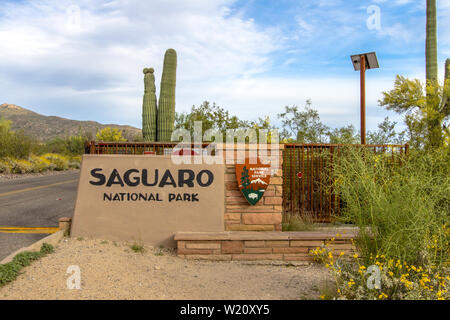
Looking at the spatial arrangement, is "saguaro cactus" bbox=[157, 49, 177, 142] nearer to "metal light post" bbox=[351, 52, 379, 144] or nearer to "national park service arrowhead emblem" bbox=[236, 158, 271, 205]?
"metal light post" bbox=[351, 52, 379, 144]

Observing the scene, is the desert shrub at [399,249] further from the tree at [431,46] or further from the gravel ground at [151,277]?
the tree at [431,46]

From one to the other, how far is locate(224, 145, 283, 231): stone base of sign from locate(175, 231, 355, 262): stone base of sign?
419 mm

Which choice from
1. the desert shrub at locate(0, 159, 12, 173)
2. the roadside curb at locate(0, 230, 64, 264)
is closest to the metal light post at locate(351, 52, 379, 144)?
the roadside curb at locate(0, 230, 64, 264)

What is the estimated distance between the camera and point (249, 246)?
19.7ft

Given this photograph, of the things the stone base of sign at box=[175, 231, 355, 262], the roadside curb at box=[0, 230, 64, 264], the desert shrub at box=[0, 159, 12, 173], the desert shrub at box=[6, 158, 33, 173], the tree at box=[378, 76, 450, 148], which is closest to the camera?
the roadside curb at box=[0, 230, 64, 264]

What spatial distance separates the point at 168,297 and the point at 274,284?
4.82 ft

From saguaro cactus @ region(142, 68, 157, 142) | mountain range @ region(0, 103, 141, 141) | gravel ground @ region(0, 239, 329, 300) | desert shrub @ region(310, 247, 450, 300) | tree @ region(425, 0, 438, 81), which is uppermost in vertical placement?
mountain range @ region(0, 103, 141, 141)

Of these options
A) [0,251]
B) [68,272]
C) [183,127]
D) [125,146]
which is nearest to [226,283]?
[68,272]

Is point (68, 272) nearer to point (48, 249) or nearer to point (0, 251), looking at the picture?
point (48, 249)

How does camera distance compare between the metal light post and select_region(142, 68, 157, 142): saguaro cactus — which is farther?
select_region(142, 68, 157, 142): saguaro cactus

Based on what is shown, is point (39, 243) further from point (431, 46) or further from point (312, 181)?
point (431, 46)

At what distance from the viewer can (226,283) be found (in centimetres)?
488

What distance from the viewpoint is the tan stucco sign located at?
635 cm

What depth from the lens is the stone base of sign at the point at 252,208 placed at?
21.3 ft
